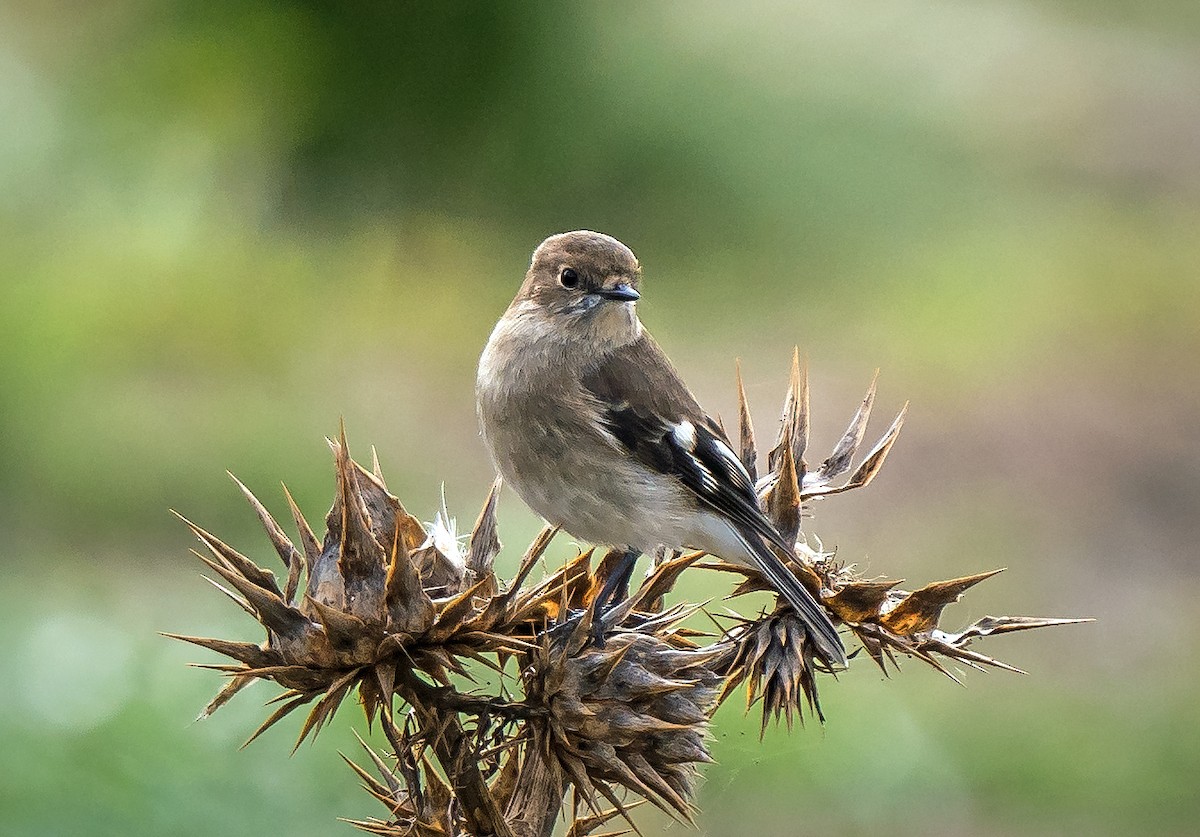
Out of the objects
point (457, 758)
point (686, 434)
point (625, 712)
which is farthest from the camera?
point (686, 434)

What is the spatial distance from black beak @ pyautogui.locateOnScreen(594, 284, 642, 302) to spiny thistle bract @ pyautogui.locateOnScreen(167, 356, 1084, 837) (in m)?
1.57

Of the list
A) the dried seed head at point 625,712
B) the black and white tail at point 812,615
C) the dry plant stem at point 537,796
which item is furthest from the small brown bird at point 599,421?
the dry plant stem at point 537,796

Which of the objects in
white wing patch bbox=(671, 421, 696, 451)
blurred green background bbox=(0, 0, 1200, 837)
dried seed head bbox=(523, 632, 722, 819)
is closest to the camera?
dried seed head bbox=(523, 632, 722, 819)

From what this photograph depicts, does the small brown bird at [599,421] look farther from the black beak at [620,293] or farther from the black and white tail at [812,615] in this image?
the black and white tail at [812,615]

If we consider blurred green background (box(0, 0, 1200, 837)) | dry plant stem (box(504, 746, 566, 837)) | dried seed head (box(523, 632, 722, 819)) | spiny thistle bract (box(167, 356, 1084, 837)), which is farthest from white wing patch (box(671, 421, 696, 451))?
blurred green background (box(0, 0, 1200, 837))

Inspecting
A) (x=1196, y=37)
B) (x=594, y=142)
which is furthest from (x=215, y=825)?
(x=1196, y=37)

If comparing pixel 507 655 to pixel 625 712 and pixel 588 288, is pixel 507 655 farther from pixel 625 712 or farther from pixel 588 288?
pixel 588 288

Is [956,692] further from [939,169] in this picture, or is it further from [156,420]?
[939,169]

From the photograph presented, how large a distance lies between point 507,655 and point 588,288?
2.02m

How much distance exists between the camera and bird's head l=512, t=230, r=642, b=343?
459cm

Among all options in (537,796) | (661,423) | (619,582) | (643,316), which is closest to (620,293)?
(661,423)

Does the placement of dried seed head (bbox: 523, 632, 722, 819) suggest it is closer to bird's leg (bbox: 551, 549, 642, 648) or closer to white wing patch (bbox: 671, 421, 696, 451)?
bird's leg (bbox: 551, 549, 642, 648)

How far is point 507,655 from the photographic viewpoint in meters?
2.82

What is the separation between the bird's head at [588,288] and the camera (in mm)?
4590
